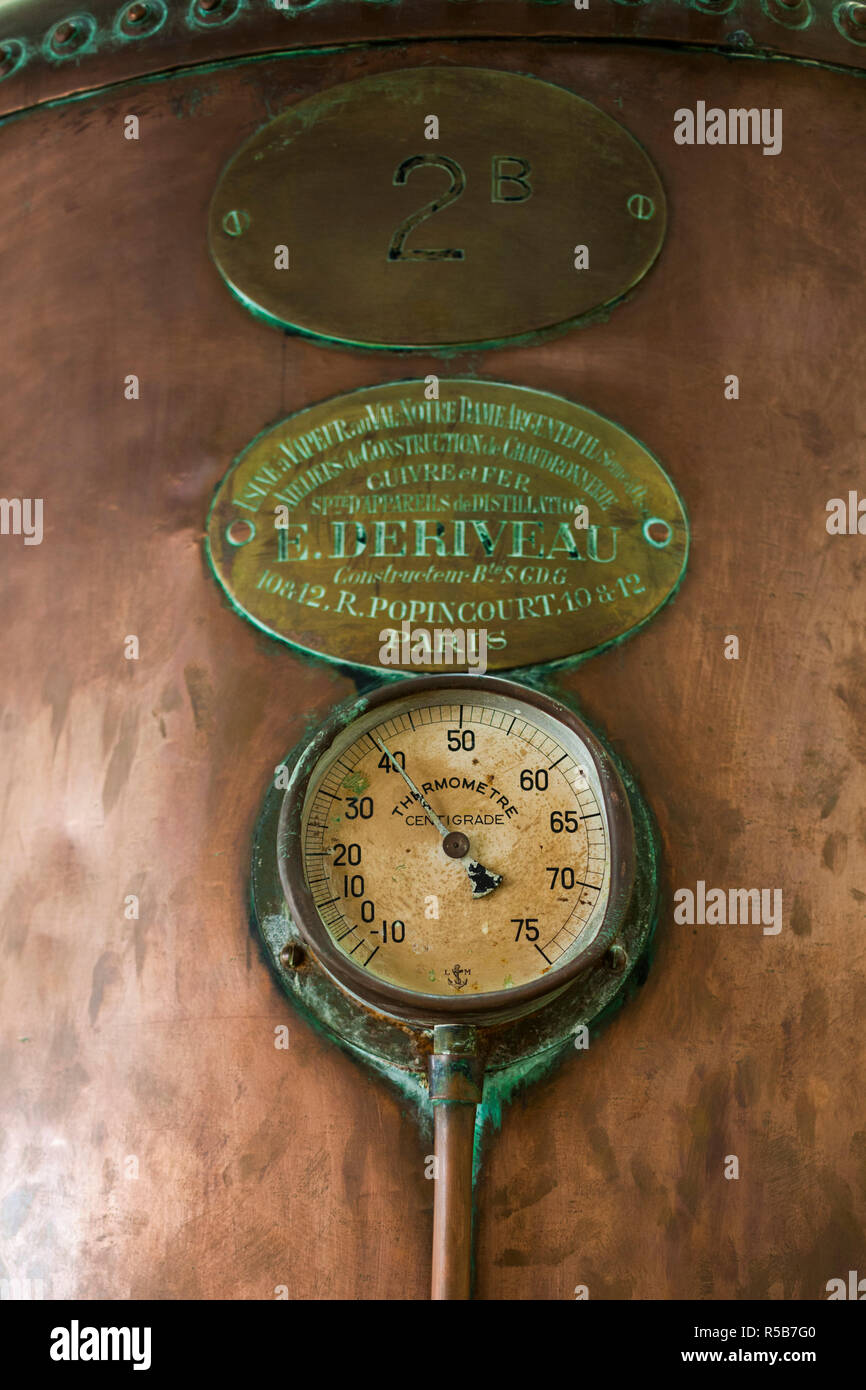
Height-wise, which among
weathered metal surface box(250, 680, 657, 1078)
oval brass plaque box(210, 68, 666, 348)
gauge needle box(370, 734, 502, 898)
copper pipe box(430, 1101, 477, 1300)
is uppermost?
oval brass plaque box(210, 68, 666, 348)

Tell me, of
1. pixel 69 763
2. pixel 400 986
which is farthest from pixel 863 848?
pixel 69 763

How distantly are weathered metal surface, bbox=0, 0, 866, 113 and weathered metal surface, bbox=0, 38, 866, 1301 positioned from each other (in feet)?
0.11

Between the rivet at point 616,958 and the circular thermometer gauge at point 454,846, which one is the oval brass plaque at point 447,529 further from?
the rivet at point 616,958

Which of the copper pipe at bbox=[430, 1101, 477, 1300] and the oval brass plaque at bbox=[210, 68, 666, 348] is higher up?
the oval brass plaque at bbox=[210, 68, 666, 348]

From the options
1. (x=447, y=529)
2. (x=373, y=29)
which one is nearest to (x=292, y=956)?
(x=447, y=529)

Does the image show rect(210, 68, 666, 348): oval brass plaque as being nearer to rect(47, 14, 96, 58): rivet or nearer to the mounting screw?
rect(47, 14, 96, 58): rivet

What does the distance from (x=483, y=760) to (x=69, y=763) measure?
746 millimetres

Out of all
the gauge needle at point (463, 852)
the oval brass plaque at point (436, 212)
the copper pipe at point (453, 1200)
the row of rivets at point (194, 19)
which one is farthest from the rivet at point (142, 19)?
the copper pipe at point (453, 1200)

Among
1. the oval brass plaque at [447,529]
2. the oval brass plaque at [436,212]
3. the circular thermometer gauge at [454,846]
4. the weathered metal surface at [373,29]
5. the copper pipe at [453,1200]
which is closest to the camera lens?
the copper pipe at [453,1200]

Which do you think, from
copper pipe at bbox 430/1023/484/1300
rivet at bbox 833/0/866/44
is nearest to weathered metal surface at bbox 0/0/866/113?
rivet at bbox 833/0/866/44

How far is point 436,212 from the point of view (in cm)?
278

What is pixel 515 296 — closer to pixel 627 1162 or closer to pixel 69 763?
pixel 69 763

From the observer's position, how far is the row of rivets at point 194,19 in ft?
9.54

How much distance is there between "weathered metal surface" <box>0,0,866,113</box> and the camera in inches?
114
